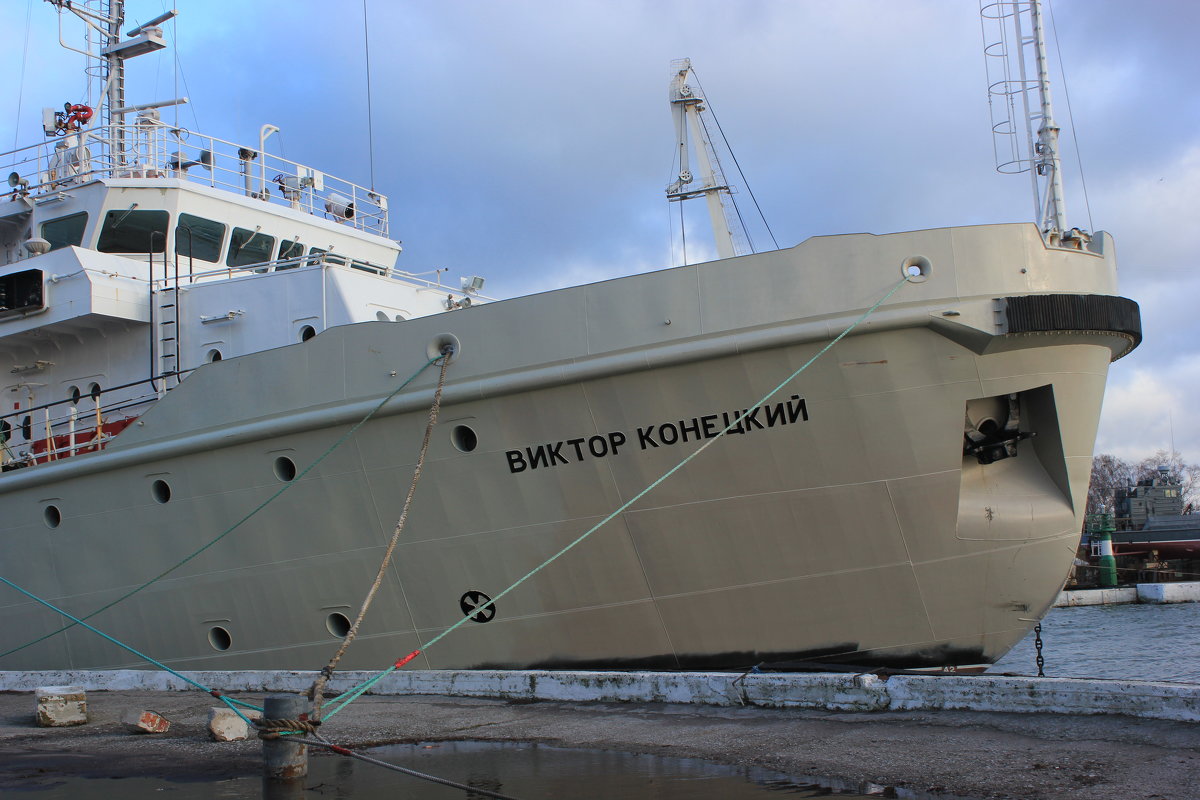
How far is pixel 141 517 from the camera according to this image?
9.70 m

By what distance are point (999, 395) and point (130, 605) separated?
816cm

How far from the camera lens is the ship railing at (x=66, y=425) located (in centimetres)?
1043

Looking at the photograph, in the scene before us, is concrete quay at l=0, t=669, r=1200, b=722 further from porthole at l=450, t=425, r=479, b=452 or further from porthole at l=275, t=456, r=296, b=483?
porthole at l=450, t=425, r=479, b=452

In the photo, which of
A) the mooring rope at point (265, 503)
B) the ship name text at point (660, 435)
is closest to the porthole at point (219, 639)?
the mooring rope at point (265, 503)

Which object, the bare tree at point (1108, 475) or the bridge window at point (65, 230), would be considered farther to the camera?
the bare tree at point (1108, 475)

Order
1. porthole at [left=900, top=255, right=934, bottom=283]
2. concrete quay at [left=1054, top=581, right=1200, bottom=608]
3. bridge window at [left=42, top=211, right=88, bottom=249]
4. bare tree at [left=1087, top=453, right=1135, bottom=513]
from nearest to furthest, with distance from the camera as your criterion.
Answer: porthole at [left=900, top=255, right=934, bottom=283] → bridge window at [left=42, top=211, right=88, bottom=249] → concrete quay at [left=1054, top=581, right=1200, bottom=608] → bare tree at [left=1087, top=453, right=1135, bottom=513]

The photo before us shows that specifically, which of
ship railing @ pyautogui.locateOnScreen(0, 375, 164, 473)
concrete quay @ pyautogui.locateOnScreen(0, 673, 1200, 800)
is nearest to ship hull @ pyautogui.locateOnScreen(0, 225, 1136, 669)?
concrete quay @ pyautogui.locateOnScreen(0, 673, 1200, 800)

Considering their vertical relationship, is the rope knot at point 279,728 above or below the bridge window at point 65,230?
below

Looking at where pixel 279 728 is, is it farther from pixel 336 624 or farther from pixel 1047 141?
pixel 1047 141

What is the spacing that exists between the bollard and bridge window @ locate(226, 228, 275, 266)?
909cm

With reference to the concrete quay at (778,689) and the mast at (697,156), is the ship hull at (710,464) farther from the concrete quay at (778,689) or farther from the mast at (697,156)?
the mast at (697,156)

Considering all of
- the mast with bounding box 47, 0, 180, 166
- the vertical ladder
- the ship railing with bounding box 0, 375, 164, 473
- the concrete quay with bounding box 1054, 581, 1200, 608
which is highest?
the mast with bounding box 47, 0, 180, 166

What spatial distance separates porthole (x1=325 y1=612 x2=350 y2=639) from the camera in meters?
8.94

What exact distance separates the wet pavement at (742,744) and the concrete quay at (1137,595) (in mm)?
28189
